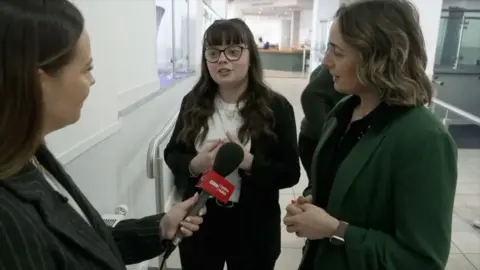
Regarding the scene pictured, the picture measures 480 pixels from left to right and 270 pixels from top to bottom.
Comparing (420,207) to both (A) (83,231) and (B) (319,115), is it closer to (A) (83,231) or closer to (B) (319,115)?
(A) (83,231)

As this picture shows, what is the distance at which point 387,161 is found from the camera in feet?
3.12

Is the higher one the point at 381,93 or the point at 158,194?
the point at 381,93

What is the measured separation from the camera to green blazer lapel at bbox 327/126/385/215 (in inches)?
38.8

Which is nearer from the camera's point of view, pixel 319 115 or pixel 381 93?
pixel 381 93

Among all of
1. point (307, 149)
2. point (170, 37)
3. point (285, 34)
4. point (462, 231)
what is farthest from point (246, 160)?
point (285, 34)

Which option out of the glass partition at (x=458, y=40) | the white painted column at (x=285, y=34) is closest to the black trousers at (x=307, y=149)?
the glass partition at (x=458, y=40)

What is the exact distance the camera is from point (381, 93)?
1.02 m

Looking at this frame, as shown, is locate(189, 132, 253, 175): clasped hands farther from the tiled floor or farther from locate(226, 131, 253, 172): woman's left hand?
the tiled floor

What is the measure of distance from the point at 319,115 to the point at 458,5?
640 cm

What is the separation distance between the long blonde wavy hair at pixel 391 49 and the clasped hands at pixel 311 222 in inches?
13.3

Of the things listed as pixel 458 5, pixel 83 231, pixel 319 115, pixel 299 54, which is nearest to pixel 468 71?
pixel 458 5

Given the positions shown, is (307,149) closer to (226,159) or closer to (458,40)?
(226,159)

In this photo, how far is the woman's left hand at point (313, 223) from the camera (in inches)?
40.4

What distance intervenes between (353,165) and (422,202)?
0.18 m
